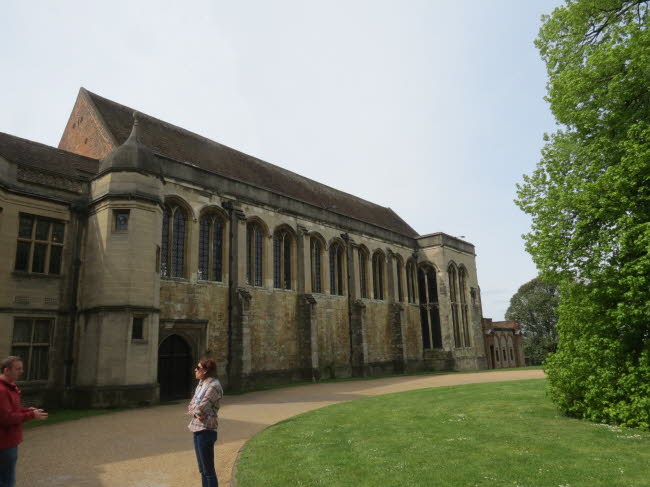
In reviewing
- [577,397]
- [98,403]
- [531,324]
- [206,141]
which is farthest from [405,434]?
[531,324]

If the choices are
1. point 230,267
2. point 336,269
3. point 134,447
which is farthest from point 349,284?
point 134,447

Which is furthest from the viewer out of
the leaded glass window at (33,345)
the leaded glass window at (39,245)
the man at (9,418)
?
the leaded glass window at (39,245)

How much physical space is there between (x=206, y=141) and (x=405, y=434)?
21.5 metres

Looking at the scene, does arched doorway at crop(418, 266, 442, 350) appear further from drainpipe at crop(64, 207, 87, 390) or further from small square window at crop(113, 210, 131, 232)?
drainpipe at crop(64, 207, 87, 390)

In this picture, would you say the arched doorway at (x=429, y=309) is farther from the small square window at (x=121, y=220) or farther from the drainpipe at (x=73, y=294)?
the drainpipe at (x=73, y=294)

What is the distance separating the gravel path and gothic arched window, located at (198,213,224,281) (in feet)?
21.4

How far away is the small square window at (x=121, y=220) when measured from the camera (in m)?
15.9

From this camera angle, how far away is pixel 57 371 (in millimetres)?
15070

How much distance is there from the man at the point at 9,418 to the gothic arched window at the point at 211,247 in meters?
15.0

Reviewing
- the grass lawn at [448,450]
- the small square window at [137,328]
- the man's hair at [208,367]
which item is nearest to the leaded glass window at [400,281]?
the small square window at [137,328]

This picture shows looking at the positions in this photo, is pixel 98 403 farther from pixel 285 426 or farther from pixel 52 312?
pixel 285 426

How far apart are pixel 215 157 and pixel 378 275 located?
13.9 m

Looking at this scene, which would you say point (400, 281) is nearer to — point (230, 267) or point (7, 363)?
point (230, 267)

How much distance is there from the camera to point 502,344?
51.8m
